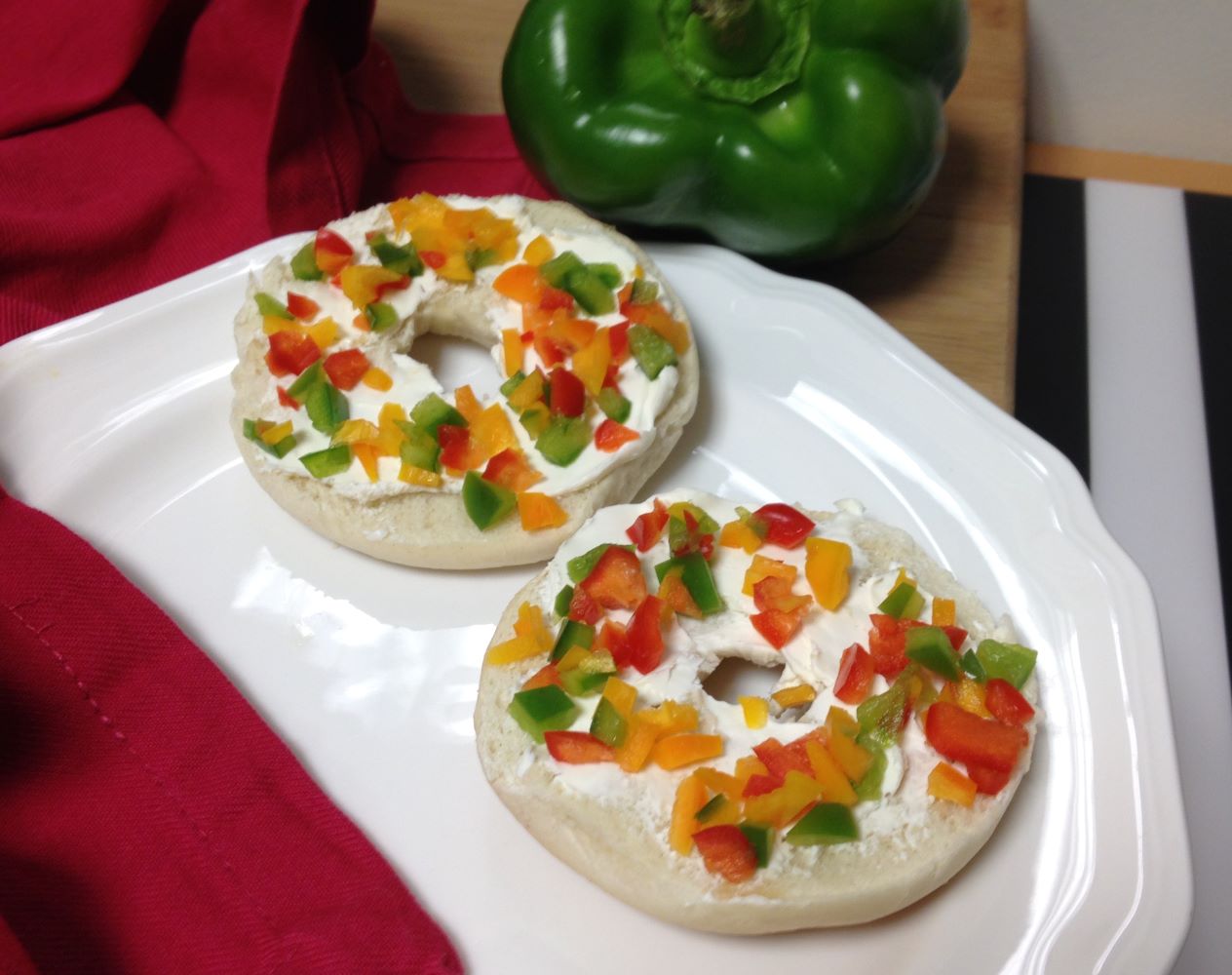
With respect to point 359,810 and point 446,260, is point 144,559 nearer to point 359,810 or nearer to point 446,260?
point 359,810

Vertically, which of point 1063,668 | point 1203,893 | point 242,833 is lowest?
point 1203,893

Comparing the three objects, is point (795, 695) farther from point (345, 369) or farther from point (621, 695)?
point (345, 369)

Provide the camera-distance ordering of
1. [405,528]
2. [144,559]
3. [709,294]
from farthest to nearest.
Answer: [709,294], [144,559], [405,528]

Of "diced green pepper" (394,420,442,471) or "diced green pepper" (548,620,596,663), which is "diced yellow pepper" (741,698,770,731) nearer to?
"diced green pepper" (548,620,596,663)

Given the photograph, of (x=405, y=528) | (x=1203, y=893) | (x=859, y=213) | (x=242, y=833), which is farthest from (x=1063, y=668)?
(x=242, y=833)

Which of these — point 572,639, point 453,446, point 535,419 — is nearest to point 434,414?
point 453,446

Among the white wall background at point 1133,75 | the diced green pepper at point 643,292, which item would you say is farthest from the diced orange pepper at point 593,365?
the white wall background at point 1133,75

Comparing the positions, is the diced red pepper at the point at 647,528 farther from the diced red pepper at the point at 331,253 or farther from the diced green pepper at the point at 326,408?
the diced red pepper at the point at 331,253
